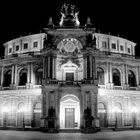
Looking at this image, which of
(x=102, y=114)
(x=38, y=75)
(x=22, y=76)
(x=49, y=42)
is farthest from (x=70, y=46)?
(x=102, y=114)

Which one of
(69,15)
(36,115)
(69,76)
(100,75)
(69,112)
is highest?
(69,15)

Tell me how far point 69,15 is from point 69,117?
18459 mm

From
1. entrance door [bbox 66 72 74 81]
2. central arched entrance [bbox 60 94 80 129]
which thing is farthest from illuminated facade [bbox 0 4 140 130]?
entrance door [bbox 66 72 74 81]

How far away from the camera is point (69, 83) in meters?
40.4

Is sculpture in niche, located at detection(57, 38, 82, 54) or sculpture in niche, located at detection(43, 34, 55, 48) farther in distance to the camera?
sculpture in niche, located at detection(57, 38, 82, 54)

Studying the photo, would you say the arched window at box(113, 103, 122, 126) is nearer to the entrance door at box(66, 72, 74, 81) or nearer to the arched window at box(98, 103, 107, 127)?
the arched window at box(98, 103, 107, 127)

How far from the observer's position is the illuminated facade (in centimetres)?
3962

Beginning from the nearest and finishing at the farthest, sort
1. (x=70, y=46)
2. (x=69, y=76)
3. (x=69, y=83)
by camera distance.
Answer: (x=69, y=83)
(x=70, y=46)
(x=69, y=76)

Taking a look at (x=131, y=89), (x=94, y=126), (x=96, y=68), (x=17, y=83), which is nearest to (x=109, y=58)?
(x=96, y=68)

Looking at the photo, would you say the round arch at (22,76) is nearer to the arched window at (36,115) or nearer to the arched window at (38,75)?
the arched window at (38,75)

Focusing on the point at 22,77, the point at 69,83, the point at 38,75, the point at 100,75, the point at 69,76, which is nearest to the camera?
the point at 69,83

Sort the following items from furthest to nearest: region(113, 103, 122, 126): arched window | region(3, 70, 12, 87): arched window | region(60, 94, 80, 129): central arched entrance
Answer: region(3, 70, 12, 87): arched window, region(113, 103, 122, 126): arched window, region(60, 94, 80, 129): central arched entrance

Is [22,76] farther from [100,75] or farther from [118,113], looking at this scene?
[118,113]

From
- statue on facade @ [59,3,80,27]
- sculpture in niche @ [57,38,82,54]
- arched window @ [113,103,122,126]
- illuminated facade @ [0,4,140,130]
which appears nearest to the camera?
illuminated facade @ [0,4,140,130]
